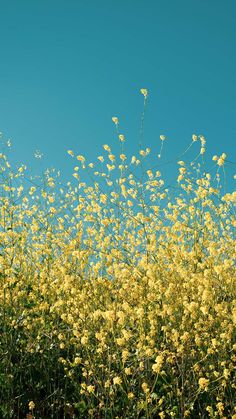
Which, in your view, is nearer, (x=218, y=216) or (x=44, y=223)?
(x=218, y=216)

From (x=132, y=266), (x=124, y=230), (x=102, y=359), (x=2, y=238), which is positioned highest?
(x=124, y=230)

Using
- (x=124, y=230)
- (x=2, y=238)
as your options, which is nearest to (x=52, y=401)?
(x=2, y=238)

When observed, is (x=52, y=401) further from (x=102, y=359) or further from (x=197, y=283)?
(x=197, y=283)

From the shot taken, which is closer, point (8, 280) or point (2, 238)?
point (8, 280)

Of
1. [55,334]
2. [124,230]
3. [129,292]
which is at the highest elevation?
[124,230]

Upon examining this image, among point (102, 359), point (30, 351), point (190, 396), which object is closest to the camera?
point (190, 396)

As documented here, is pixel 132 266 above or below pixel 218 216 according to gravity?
below

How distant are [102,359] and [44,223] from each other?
10.3 feet

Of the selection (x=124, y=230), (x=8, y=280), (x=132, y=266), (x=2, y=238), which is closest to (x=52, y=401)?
(x=8, y=280)

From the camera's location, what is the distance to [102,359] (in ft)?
12.8

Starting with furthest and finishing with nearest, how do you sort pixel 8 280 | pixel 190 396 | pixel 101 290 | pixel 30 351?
pixel 101 290 → pixel 8 280 → pixel 30 351 → pixel 190 396

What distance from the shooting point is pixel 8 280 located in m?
4.49

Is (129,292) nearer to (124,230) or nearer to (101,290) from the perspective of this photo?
(101,290)

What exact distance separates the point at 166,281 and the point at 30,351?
143 centimetres
